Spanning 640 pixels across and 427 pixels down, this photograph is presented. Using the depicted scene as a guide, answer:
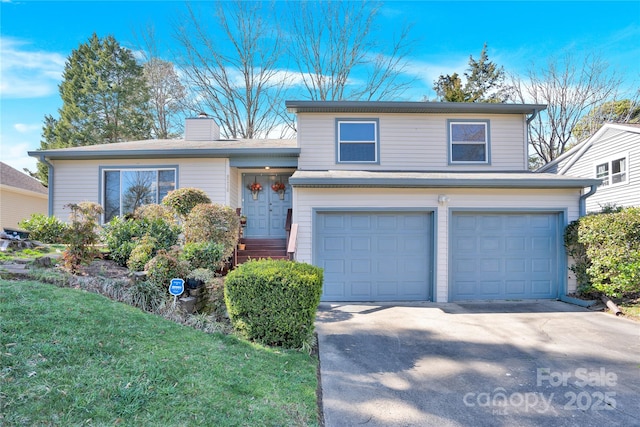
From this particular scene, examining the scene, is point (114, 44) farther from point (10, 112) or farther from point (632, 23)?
point (632, 23)

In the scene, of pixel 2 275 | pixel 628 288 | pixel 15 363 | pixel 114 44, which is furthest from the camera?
pixel 114 44

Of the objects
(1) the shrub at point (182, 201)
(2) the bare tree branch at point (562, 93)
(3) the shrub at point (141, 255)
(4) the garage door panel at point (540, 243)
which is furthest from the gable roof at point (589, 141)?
(3) the shrub at point (141, 255)

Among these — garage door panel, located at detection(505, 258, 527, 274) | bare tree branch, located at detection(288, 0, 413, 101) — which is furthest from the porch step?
bare tree branch, located at detection(288, 0, 413, 101)

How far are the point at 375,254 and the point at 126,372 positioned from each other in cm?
545

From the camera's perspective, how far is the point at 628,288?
623 centimetres

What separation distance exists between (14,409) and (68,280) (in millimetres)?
3016

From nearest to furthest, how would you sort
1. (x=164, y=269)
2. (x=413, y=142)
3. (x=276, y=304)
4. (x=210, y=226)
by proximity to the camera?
(x=276, y=304)
(x=164, y=269)
(x=210, y=226)
(x=413, y=142)

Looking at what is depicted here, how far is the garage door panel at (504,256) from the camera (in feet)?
24.1

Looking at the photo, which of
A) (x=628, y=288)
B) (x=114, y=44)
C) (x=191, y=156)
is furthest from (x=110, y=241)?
(x=114, y=44)

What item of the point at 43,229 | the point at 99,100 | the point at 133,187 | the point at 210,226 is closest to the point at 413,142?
the point at 210,226

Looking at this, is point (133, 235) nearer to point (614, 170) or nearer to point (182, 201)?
point (182, 201)

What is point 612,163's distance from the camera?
12.5m

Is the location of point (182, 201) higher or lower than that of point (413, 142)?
lower

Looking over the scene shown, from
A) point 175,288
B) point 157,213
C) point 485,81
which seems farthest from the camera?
point 485,81
